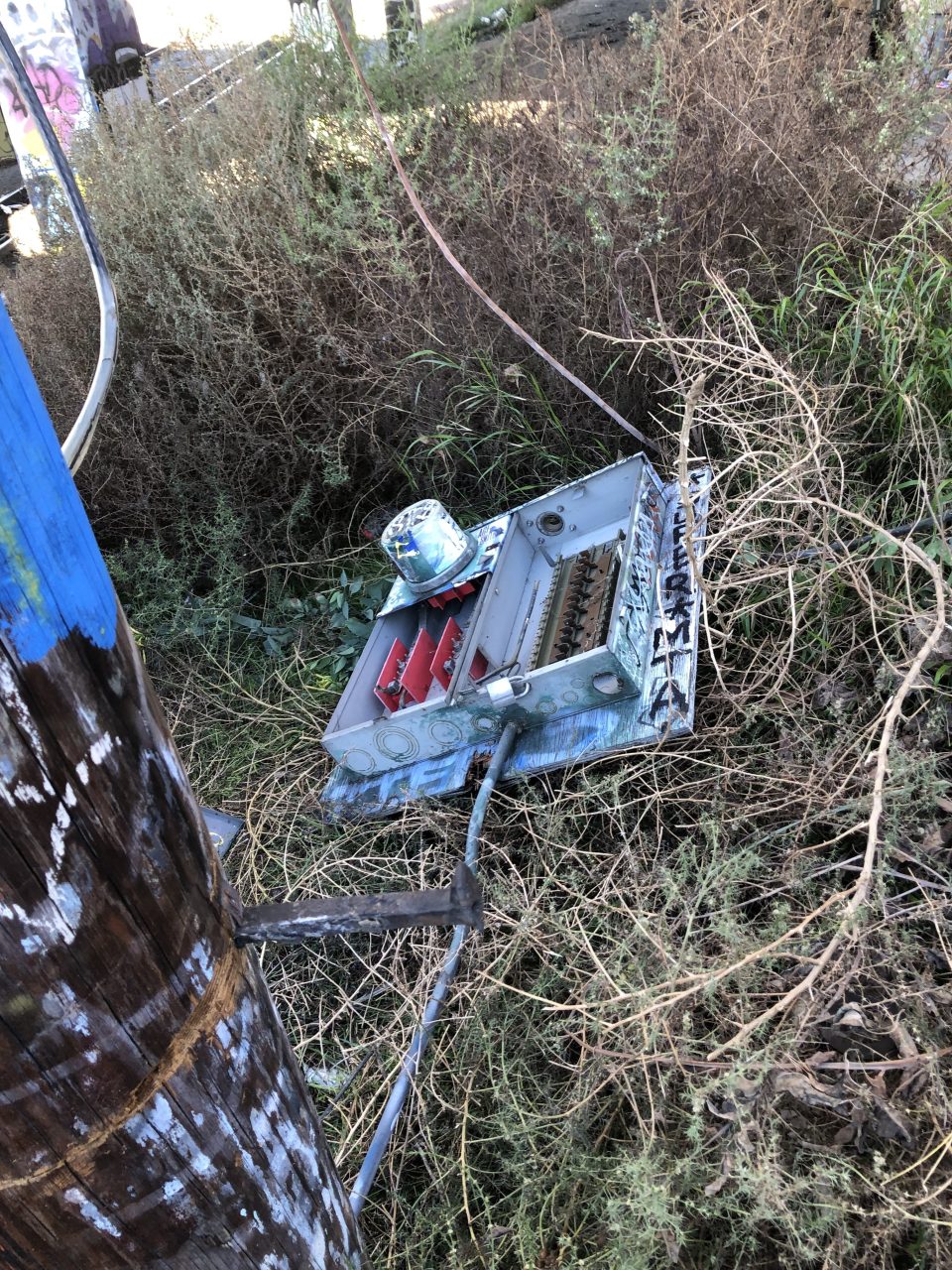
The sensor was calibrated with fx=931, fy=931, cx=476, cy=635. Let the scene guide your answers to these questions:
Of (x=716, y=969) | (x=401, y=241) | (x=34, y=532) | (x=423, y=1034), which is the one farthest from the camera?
(x=401, y=241)

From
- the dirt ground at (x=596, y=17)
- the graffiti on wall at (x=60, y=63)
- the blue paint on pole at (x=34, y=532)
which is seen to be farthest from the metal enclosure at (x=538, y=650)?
the dirt ground at (x=596, y=17)

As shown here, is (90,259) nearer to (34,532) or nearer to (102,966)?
(34,532)

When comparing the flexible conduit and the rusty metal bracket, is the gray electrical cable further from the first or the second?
the flexible conduit

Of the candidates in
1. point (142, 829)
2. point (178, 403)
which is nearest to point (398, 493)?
point (178, 403)

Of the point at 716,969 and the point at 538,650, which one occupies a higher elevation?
the point at 538,650

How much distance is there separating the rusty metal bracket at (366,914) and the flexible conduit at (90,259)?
0.63 metres

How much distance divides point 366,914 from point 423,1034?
144 cm

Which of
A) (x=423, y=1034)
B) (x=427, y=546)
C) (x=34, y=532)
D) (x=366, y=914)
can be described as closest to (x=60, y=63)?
(x=427, y=546)

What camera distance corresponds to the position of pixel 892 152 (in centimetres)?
377

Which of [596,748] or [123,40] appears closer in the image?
[596,748]

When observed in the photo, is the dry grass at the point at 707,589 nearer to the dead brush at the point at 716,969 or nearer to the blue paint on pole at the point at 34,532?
the dead brush at the point at 716,969

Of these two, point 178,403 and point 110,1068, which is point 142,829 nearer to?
point 110,1068

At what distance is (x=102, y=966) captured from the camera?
102cm

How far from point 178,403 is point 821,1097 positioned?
153 inches
